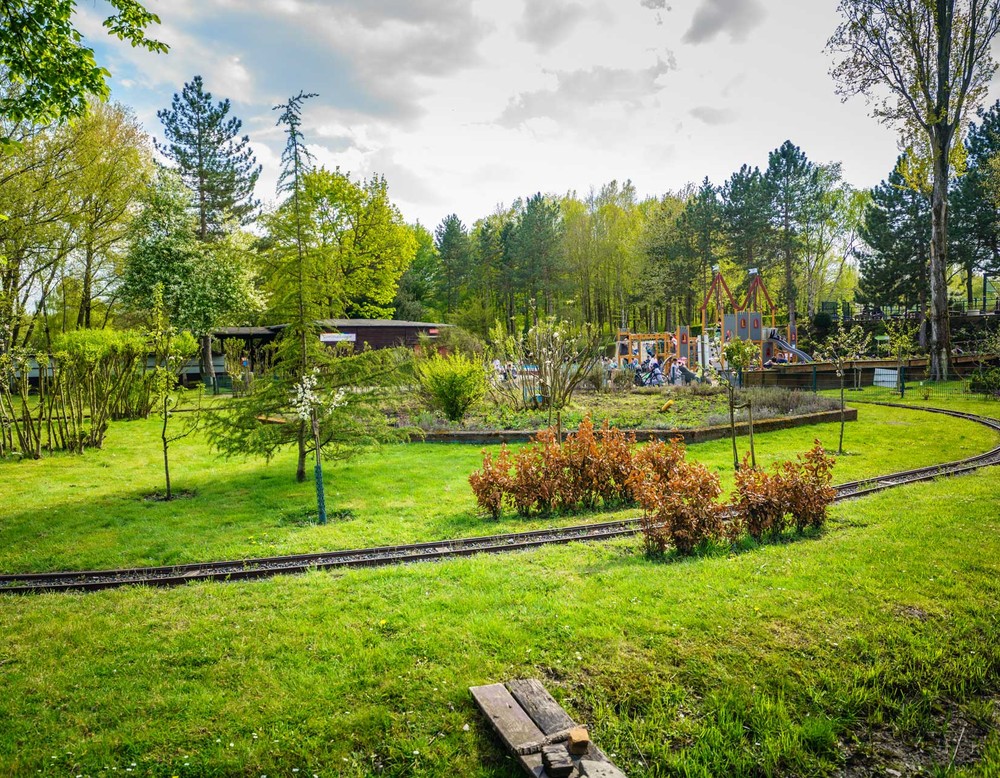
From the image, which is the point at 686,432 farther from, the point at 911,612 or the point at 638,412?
the point at 911,612

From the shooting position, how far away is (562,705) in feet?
12.2

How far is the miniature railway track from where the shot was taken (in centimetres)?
652

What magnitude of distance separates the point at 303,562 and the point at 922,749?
20.1 ft

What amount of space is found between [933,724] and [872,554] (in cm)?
250

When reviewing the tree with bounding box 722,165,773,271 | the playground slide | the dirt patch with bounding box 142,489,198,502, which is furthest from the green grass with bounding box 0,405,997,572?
the tree with bounding box 722,165,773,271

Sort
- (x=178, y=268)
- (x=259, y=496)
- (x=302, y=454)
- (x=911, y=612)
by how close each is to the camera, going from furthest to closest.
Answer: (x=178, y=268) < (x=302, y=454) < (x=259, y=496) < (x=911, y=612)

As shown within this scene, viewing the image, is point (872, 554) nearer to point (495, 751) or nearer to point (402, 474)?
point (495, 751)

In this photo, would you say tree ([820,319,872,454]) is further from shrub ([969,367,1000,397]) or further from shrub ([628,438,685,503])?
shrub ([628,438,685,503])

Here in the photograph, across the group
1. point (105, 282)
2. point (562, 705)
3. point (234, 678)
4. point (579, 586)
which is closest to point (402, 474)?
point (579, 586)

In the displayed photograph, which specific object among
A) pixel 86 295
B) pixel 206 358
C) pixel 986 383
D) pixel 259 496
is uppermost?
pixel 86 295

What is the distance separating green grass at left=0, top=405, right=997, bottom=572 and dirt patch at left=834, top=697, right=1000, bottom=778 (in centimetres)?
528

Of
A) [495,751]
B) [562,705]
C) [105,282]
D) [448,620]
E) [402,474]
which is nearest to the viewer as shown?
[495,751]

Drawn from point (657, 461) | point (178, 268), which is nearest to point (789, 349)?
point (657, 461)

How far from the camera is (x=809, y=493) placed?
23.2 feet
